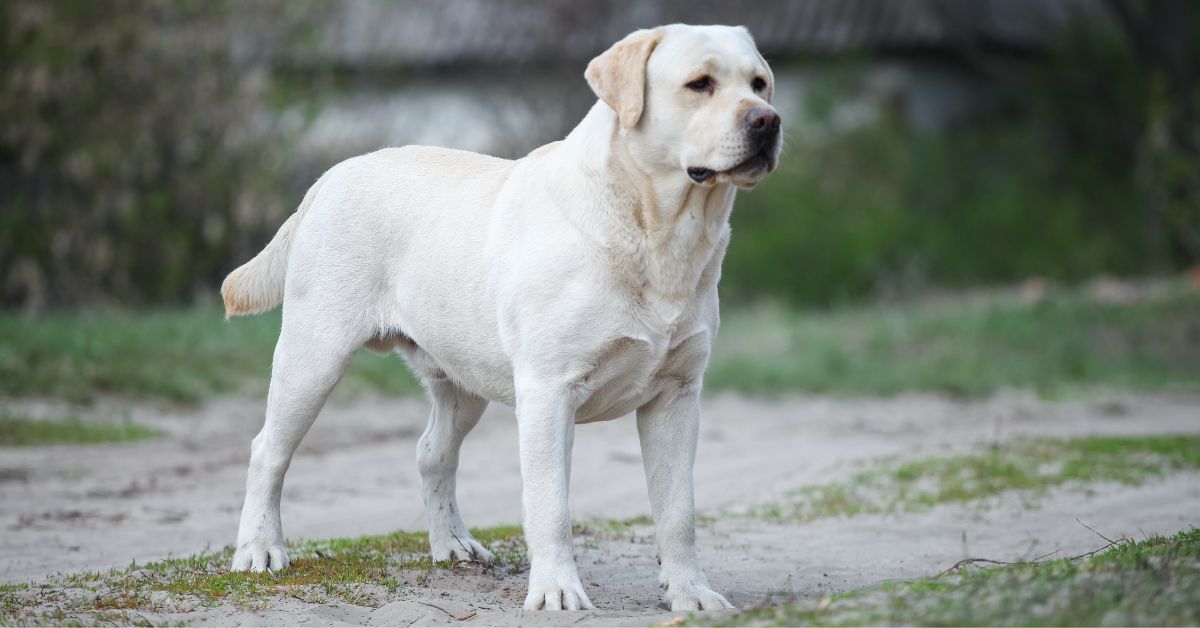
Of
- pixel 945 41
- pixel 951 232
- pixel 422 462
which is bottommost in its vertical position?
pixel 422 462

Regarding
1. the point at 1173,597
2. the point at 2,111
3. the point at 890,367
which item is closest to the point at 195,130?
the point at 2,111

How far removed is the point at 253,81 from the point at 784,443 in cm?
804

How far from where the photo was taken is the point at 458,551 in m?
5.39

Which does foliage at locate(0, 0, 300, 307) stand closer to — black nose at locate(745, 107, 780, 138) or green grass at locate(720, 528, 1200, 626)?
black nose at locate(745, 107, 780, 138)

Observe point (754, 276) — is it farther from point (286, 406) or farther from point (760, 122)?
point (760, 122)

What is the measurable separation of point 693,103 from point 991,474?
3.98m

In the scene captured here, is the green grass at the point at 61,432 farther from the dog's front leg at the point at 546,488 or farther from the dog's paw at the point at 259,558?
the dog's front leg at the point at 546,488

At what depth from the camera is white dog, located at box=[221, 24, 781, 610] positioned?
14.8 feet

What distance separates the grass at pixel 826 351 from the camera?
10086 millimetres

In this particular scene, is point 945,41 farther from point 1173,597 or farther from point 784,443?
point 1173,597

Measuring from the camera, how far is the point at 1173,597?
12.0ft

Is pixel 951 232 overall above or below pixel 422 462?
above

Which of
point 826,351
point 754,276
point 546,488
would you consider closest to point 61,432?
point 546,488

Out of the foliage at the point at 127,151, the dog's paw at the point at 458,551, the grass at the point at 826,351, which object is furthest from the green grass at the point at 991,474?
the foliage at the point at 127,151
